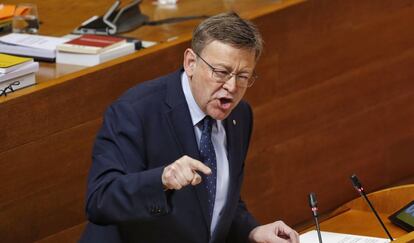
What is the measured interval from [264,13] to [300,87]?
0.29m

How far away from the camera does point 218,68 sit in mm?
1940

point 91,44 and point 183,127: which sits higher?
point 91,44

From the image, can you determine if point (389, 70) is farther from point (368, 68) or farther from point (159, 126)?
point (159, 126)

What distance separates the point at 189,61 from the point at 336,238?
1.72 feet

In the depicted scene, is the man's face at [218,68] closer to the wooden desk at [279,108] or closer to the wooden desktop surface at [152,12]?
the wooden desk at [279,108]

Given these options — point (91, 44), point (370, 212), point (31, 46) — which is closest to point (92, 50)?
point (91, 44)

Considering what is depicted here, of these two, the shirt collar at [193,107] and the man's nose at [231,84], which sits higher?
the man's nose at [231,84]

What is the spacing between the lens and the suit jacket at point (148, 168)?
1880 millimetres

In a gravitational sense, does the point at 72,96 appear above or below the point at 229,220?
above

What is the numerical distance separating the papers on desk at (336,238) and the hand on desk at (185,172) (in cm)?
52

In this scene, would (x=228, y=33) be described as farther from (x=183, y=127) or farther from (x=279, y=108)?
(x=279, y=108)

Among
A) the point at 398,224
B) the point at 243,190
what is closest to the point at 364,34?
the point at 243,190

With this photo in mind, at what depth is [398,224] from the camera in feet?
7.67

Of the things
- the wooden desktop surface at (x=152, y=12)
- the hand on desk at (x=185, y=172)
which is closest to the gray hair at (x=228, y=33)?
the hand on desk at (x=185, y=172)
